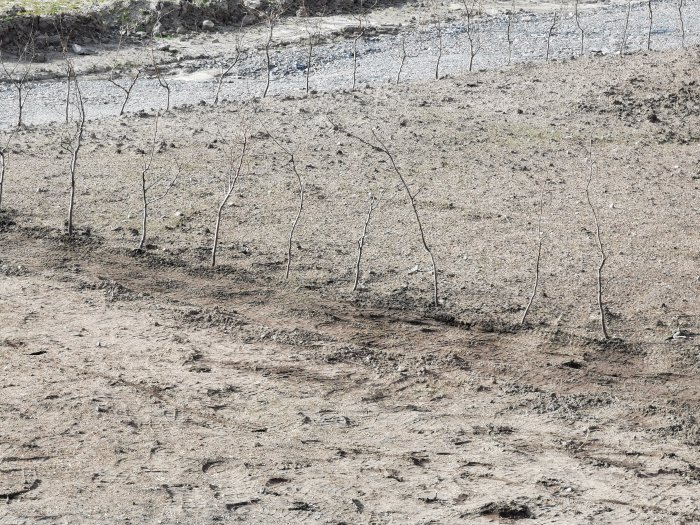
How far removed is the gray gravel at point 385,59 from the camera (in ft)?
66.4

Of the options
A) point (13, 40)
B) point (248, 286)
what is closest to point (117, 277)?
point (248, 286)

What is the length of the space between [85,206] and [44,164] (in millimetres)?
1886

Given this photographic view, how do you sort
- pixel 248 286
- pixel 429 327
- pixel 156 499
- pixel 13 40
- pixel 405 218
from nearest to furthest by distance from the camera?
pixel 156 499 → pixel 429 327 → pixel 248 286 → pixel 405 218 → pixel 13 40

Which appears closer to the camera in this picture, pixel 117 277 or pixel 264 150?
pixel 117 277

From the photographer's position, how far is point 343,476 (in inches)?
301

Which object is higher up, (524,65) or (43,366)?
(524,65)

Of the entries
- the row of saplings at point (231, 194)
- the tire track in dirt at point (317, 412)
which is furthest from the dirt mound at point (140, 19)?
the tire track in dirt at point (317, 412)

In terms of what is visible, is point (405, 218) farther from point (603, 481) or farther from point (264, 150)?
point (603, 481)

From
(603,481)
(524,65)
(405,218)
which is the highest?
(524,65)

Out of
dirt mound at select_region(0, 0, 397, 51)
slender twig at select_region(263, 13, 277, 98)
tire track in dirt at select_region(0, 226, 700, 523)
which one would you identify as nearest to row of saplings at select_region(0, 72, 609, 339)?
tire track in dirt at select_region(0, 226, 700, 523)

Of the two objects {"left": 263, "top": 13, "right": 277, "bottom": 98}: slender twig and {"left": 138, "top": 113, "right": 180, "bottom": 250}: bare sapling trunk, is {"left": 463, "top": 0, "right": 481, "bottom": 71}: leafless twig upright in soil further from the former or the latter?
{"left": 138, "top": 113, "right": 180, "bottom": 250}: bare sapling trunk

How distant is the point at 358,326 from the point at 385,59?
14.1 metres

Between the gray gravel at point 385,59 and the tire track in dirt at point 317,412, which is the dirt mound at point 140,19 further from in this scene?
the tire track in dirt at point 317,412

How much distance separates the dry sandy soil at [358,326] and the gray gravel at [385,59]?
3.14 meters
